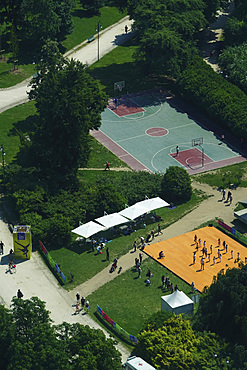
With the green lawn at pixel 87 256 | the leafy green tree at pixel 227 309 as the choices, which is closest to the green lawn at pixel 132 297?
the green lawn at pixel 87 256

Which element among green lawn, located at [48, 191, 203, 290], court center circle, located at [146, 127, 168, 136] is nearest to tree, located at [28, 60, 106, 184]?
green lawn, located at [48, 191, 203, 290]

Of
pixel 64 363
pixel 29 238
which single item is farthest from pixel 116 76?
pixel 64 363

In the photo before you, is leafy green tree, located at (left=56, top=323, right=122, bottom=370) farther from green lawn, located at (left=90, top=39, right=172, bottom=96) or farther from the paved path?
green lawn, located at (left=90, top=39, right=172, bottom=96)

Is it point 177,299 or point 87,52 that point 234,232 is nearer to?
point 177,299

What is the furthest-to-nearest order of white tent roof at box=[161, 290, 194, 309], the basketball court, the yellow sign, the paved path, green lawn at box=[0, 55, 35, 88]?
green lawn at box=[0, 55, 35, 88] → the paved path → the basketball court → the yellow sign → white tent roof at box=[161, 290, 194, 309]

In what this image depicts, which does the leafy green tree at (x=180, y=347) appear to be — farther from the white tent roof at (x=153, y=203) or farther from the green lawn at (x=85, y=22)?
the green lawn at (x=85, y=22)

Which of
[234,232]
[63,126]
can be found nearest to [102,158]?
[63,126]

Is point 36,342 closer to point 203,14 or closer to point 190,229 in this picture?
point 190,229
